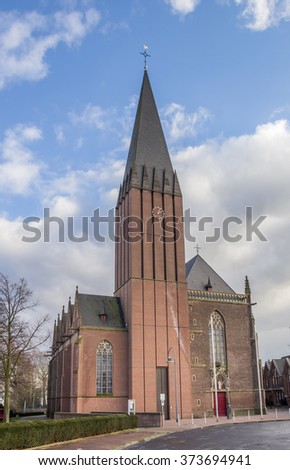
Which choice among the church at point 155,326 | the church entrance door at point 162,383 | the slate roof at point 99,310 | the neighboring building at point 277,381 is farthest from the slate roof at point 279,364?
the slate roof at point 99,310

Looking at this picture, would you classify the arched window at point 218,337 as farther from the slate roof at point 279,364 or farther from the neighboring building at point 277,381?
the slate roof at point 279,364

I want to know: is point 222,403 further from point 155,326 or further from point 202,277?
point 202,277

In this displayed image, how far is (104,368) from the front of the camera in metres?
47.0

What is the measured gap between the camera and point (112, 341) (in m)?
48.3

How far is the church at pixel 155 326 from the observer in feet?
152

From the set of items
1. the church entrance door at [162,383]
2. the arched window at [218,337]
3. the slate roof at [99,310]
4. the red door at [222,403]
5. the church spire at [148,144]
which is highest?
the church spire at [148,144]

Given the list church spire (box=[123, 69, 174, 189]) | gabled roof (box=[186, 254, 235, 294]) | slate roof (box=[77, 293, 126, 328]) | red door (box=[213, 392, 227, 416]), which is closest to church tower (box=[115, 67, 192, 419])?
church spire (box=[123, 69, 174, 189])

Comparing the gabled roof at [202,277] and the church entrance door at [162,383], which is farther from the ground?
the gabled roof at [202,277]

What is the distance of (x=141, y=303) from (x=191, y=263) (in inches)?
554

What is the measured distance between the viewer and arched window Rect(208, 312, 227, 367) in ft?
172

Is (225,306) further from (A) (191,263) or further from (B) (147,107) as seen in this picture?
(B) (147,107)

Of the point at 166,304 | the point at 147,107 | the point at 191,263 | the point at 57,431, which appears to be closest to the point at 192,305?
the point at 166,304

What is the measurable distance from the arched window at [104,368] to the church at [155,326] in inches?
3.9

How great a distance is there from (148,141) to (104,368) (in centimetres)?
2812
